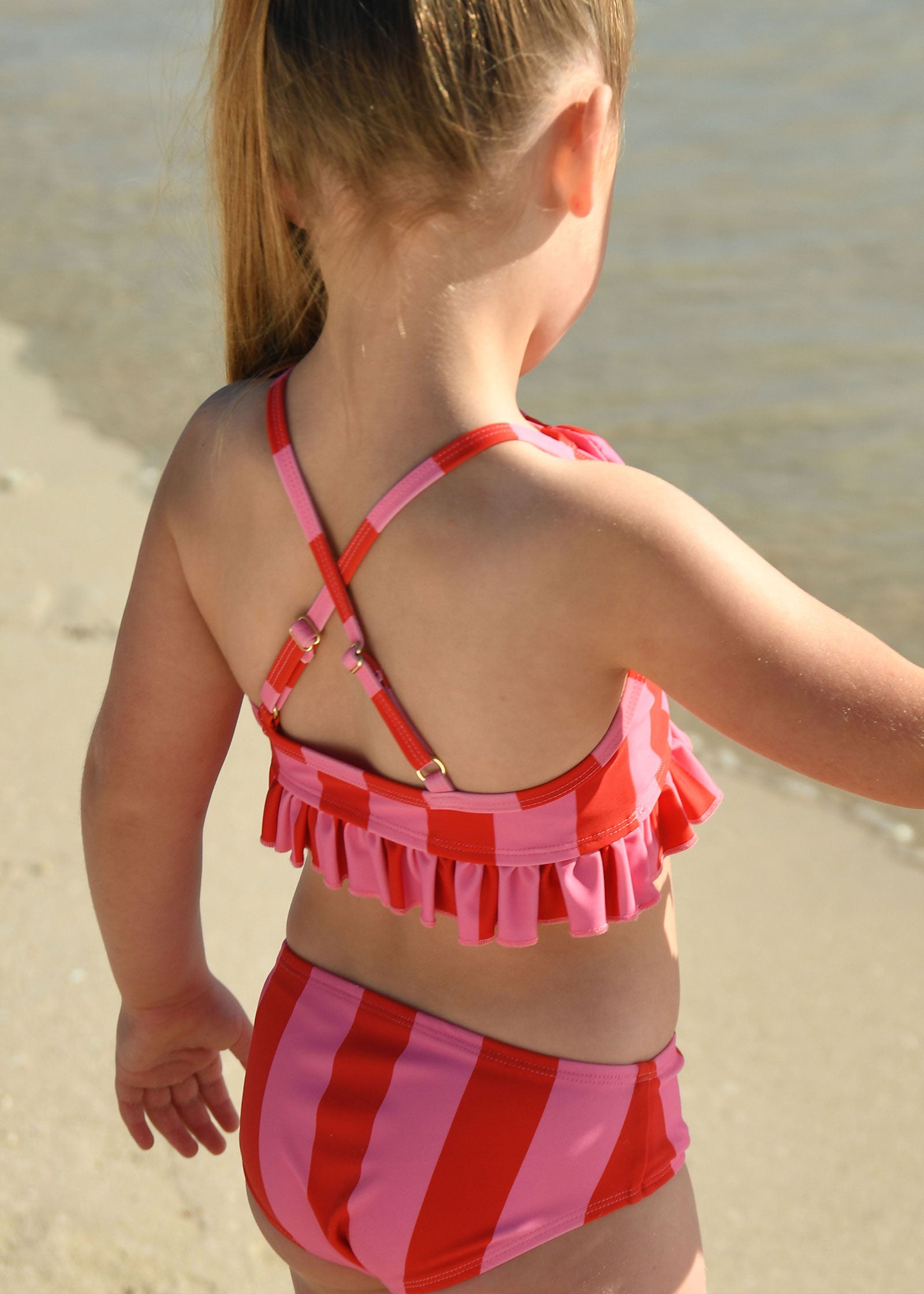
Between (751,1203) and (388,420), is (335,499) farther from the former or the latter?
(751,1203)

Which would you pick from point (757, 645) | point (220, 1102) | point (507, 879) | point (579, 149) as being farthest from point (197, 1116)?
point (579, 149)

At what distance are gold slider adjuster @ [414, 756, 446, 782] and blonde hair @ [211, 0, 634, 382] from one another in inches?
17.6

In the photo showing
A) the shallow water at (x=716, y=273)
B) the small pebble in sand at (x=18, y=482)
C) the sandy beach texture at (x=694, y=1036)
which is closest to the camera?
the sandy beach texture at (x=694, y=1036)

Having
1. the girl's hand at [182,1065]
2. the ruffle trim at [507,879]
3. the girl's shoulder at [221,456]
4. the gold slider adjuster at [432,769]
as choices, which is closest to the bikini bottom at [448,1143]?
the ruffle trim at [507,879]

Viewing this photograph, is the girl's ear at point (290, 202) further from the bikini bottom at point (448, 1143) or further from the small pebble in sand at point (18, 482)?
the small pebble in sand at point (18, 482)

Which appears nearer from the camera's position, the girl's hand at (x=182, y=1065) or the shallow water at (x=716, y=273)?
the girl's hand at (x=182, y=1065)

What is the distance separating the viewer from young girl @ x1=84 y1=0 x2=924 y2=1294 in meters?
1.07

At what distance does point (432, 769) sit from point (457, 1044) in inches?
10.0

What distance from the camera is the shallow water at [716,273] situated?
403 centimetres

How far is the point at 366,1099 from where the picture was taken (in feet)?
4.20

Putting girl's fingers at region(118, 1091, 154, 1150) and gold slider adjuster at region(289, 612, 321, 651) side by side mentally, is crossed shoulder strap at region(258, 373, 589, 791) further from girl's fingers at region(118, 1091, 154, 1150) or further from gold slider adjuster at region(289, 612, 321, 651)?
girl's fingers at region(118, 1091, 154, 1150)

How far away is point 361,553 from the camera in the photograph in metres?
1.16

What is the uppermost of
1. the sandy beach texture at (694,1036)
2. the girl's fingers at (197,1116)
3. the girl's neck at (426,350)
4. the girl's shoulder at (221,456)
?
the girl's neck at (426,350)

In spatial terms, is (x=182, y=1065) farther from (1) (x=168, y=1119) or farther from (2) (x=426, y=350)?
(2) (x=426, y=350)
